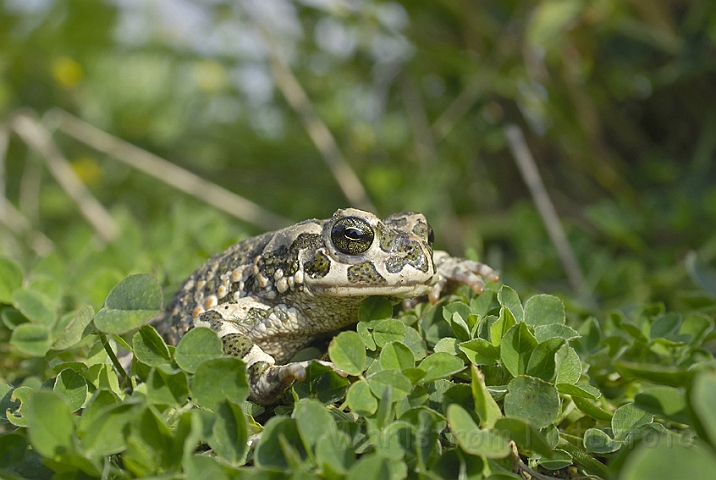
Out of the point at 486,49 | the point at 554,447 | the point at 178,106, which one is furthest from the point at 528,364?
the point at 178,106

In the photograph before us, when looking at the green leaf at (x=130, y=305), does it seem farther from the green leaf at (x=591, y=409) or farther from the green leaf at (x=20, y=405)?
the green leaf at (x=591, y=409)

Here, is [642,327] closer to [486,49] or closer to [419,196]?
[419,196]

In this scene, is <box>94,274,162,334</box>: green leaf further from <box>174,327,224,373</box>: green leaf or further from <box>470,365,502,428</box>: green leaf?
<box>470,365,502,428</box>: green leaf

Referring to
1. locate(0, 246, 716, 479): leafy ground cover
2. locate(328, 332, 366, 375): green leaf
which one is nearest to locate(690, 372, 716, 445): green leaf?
locate(0, 246, 716, 479): leafy ground cover

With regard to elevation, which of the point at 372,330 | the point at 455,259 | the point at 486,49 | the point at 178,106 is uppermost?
the point at 178,106

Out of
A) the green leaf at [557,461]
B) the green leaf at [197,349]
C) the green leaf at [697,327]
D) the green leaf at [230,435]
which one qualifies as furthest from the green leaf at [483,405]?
the green leaf at [697,327]

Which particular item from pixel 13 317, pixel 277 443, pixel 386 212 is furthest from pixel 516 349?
pixel 386 212
